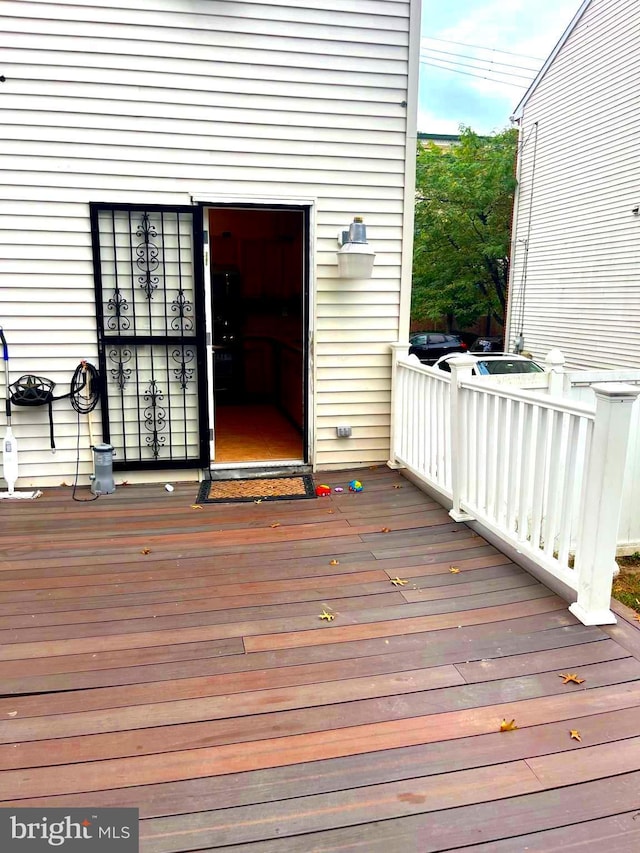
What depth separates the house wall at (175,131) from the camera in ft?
12.8

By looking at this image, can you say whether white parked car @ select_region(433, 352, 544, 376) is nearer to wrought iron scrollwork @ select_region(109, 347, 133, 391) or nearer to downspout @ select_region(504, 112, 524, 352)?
wrought iron scrollwork @ select_region(109, 347, 133, 391)

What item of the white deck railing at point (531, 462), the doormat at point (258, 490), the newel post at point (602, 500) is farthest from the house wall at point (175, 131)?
the newel post at point (602, 500)

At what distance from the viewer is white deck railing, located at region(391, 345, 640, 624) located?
2.32 metres

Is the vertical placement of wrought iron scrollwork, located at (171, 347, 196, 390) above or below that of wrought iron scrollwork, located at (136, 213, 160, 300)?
below

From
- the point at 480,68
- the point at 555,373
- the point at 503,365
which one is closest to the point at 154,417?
the point at 555,373

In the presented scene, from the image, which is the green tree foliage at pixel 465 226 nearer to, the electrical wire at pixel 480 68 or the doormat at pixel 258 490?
the electrical wire at pixel 480 68

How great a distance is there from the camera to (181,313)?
427 centimetres

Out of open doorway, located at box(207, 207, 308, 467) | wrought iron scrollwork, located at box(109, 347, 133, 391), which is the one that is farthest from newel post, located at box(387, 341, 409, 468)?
open doorway, located at box(207, 207, 308, 467)

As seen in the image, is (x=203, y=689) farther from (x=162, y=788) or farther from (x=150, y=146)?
(x=150, y=146)

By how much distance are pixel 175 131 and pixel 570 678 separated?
13.2 ft

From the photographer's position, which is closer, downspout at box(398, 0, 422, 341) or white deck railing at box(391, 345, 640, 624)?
white deck railing at box(391, 345, 640, 624)

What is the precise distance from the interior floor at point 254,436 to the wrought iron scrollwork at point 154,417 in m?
0.50

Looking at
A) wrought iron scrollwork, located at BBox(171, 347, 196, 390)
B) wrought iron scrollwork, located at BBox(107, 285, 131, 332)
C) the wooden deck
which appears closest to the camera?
the wooden deck

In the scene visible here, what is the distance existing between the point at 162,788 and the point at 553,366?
3716 millimetres
